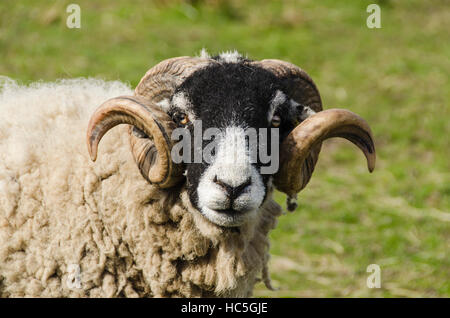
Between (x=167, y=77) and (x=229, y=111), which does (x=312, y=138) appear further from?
(x=167, y=77)

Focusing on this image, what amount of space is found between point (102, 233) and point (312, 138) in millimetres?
1415

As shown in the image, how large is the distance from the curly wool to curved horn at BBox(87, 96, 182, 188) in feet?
0.62

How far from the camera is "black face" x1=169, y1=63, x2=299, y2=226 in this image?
10.6ft

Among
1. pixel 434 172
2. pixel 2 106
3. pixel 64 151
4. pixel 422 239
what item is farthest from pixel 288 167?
pixel 434 172

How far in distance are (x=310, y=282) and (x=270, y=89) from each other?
2955 mm

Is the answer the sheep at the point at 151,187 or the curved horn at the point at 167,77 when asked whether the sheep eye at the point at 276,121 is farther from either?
the curved horn at the point at 167,77

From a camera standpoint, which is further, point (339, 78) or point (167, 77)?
→ point (339, 78)

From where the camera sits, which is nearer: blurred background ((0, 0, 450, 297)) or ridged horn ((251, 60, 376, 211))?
ridged horn ((251, 60, 376, 211))

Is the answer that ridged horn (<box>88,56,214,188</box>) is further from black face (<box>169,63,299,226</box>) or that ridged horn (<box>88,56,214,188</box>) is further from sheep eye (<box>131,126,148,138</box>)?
black face (<box>169,63,299,226</box>)

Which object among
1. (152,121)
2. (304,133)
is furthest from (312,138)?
(152,121)

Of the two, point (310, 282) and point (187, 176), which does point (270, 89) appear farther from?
point (310, 282)

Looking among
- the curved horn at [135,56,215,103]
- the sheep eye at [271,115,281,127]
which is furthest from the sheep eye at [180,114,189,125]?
the sheep eye at [271,115,281,127]

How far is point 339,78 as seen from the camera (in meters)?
10.5

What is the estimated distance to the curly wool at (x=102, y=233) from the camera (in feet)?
11.7
